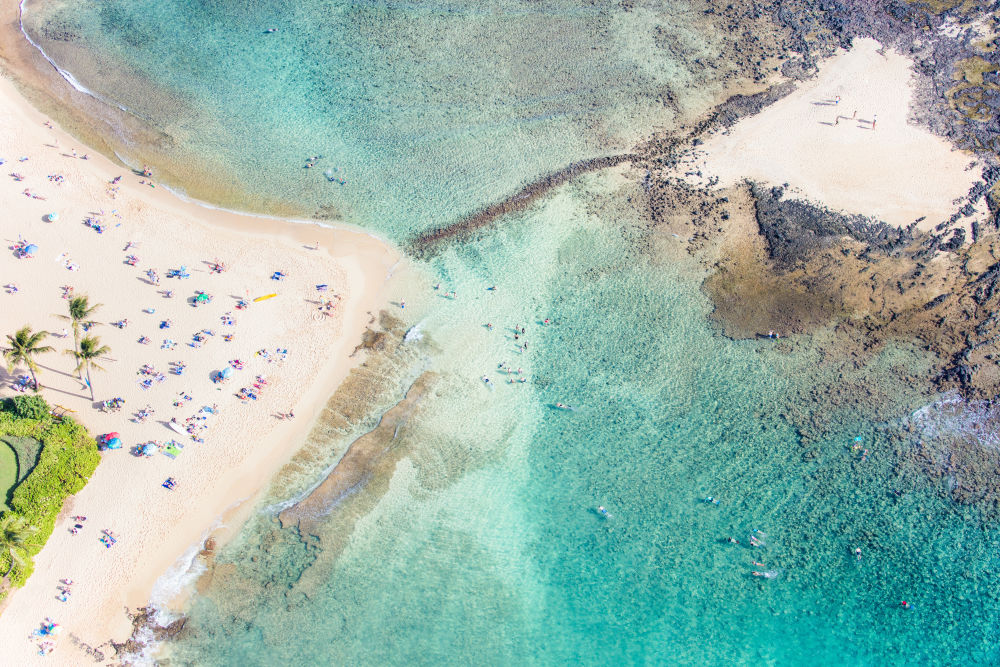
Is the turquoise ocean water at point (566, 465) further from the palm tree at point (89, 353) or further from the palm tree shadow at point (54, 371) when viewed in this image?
the palm tree shadow at point (54, 371)

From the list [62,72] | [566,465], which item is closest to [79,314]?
[566,465]

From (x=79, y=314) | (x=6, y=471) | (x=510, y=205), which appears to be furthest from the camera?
(x=510, y=205)

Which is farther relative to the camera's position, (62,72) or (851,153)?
(62,72)

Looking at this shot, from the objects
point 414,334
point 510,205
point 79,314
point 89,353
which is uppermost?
point 79,314

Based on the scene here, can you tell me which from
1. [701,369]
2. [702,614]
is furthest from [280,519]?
[701,369]

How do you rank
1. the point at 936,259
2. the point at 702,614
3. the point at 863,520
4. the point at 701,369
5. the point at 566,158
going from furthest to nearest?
the point at 566,158, the point at 936,259, the point at 701,369, the point at 863,520, the point at 702,614

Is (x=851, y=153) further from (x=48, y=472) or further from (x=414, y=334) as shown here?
(x=48, y=472)

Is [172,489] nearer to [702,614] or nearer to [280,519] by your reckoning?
[280,519]
